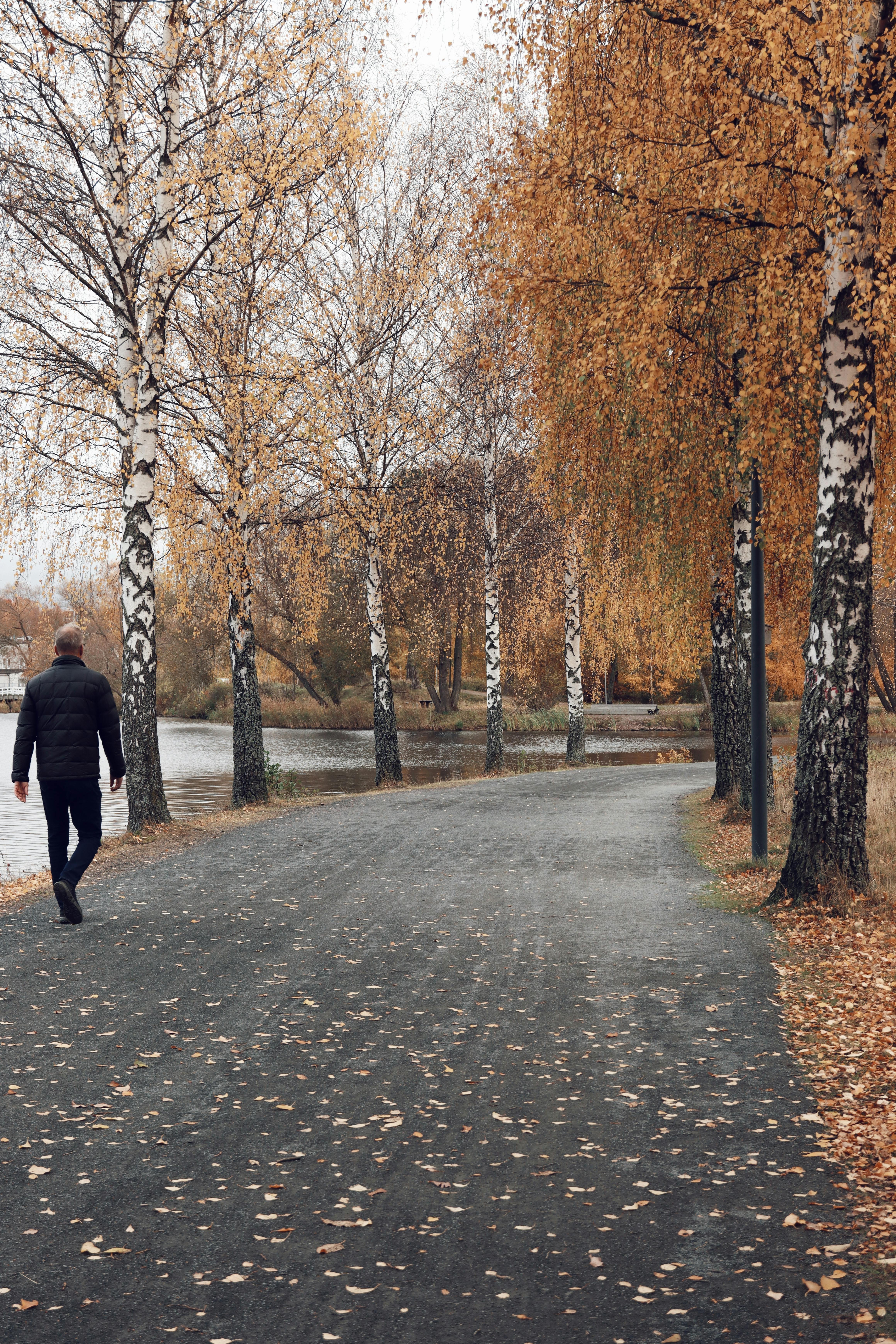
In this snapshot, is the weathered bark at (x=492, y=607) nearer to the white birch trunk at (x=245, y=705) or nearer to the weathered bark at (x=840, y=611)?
the white birch trunk at (x=245, y=705)

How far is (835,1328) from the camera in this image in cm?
297

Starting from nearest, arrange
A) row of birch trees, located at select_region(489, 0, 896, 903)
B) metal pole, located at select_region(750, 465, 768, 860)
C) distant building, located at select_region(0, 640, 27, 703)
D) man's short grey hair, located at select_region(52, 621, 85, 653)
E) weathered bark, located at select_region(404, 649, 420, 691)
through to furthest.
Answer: row of birch trees, located at select_region(489, 0, 896, 903) → man's short grey hair, located at select_region(52, 621, 85, 653) → metal pole, located at select_region(750, 465, 768, 860) → weathered bark, located at select_region(404, 649, 420, 691) → distant building, located at select_region(0, 640, 27, 703)

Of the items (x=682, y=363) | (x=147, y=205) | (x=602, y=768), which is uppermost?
(x=147, y=205)

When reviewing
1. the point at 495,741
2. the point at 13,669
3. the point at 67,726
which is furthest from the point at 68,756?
the point at 13,669

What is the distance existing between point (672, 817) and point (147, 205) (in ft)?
34.0

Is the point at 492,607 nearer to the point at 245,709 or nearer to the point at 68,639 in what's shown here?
the point at 245,709

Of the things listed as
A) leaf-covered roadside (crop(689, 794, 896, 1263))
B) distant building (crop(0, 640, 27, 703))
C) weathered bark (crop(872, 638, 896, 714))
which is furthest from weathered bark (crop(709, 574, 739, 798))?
distant building (crop(0, 640, 27, 703))

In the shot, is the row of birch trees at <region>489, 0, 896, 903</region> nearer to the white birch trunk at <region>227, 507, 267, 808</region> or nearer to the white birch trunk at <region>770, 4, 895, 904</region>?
the white birch trunk at <region>770, 4, 895, 904</region>

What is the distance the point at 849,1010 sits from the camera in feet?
19.3

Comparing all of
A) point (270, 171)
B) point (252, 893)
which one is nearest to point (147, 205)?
point (270, 171)

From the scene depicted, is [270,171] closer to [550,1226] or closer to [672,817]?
[672,817]

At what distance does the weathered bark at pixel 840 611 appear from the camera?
778 centimetres

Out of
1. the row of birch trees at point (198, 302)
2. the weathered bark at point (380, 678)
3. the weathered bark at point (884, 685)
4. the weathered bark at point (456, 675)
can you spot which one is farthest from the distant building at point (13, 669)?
the row of birch trees at point (198, 302)

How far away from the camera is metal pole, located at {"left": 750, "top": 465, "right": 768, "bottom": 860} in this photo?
1001 cm
